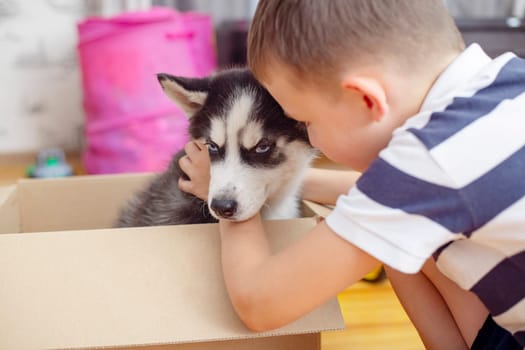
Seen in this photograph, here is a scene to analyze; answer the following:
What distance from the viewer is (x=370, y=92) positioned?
838mm

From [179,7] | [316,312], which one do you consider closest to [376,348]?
[316,312]

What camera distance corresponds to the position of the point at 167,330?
0.96 m

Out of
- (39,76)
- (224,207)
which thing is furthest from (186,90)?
(39,76)

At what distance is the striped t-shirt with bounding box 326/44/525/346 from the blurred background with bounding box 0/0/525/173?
1925 mm

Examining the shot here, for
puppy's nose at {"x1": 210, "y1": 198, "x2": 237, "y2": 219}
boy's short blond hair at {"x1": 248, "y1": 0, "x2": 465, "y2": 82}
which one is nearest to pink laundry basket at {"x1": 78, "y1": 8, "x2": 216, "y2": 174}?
puppy's nose at {"x1": 210, "y1": 198, "x2": 237, "y2": 219}

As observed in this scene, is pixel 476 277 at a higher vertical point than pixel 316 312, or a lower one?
higher

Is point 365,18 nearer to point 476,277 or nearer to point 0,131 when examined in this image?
point 476,277

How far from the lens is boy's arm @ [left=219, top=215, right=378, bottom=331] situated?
0.84m

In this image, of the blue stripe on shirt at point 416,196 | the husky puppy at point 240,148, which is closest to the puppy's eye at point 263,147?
the husky puppy at point 240,148

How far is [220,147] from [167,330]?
433mm

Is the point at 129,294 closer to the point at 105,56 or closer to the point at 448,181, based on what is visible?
the point at 448,181

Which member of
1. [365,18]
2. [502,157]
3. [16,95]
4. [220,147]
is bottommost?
[16,95]

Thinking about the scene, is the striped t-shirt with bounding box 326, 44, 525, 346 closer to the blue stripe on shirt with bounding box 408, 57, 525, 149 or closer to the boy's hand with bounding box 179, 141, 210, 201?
the blue stripe on shirt with bounding box 408, 57, 525, 149

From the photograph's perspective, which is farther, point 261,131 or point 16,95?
point 16,95
